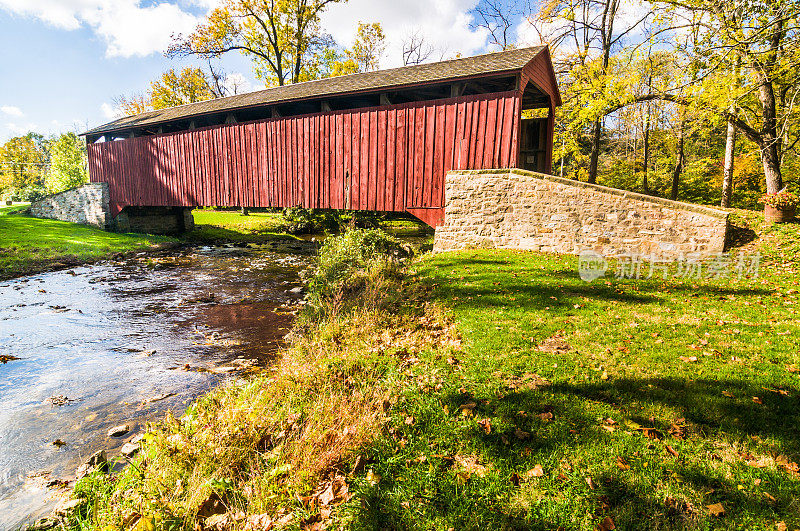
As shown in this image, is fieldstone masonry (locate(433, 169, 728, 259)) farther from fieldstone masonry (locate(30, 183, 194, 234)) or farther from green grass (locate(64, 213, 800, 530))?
fieldstone masonry (locate(30, 183, 194, 234))

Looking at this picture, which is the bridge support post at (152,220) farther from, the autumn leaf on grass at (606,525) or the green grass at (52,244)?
the autumn leaf on grass at (606,525)

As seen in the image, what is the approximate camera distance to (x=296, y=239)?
19531 millimetres

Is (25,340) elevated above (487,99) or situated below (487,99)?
below

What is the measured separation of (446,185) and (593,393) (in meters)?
8.23

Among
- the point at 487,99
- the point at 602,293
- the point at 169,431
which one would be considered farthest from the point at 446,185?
the point at 169,431

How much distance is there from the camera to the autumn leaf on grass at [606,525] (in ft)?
7.13

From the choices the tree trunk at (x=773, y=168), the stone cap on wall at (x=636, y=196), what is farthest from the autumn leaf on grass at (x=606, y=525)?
the tree trunk at (x=773, y=168)

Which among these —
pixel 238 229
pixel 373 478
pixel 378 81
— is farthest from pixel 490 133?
pixel 238 229

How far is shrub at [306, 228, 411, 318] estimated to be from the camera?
644cm

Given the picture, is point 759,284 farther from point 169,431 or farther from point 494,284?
point 169,431

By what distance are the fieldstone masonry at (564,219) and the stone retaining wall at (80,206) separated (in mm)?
17271

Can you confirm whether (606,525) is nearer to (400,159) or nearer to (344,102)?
(400,159)

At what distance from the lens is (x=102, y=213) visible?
18375 mm

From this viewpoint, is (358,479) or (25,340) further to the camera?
(25,340)
